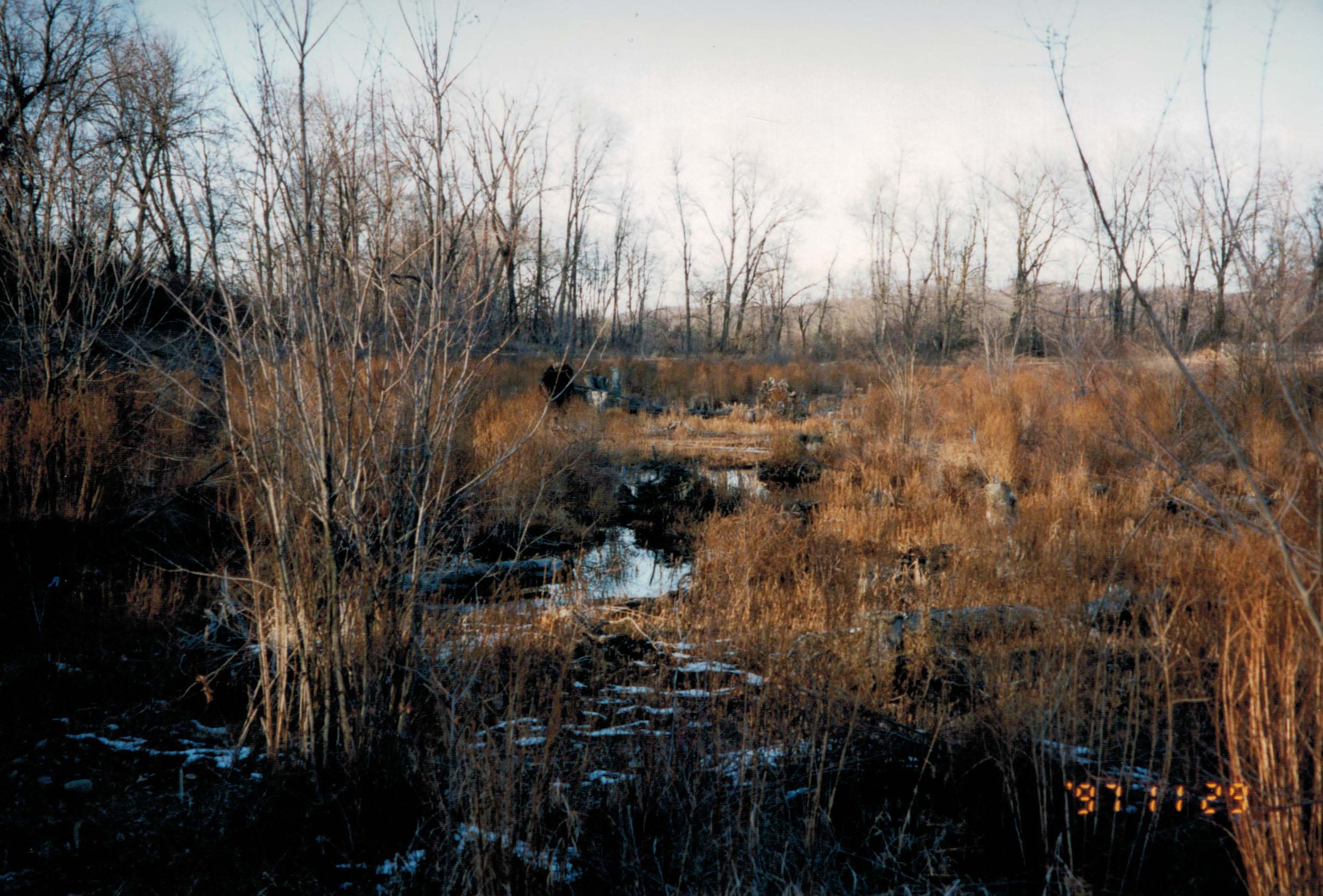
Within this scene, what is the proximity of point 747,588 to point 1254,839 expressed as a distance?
11.4 ft

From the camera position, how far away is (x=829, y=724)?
10.2 feet

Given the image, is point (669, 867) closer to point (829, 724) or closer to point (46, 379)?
point (829, 724)

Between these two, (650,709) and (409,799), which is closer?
(409,799)

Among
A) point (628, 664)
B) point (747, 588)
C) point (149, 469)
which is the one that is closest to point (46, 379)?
point (149, 469)
